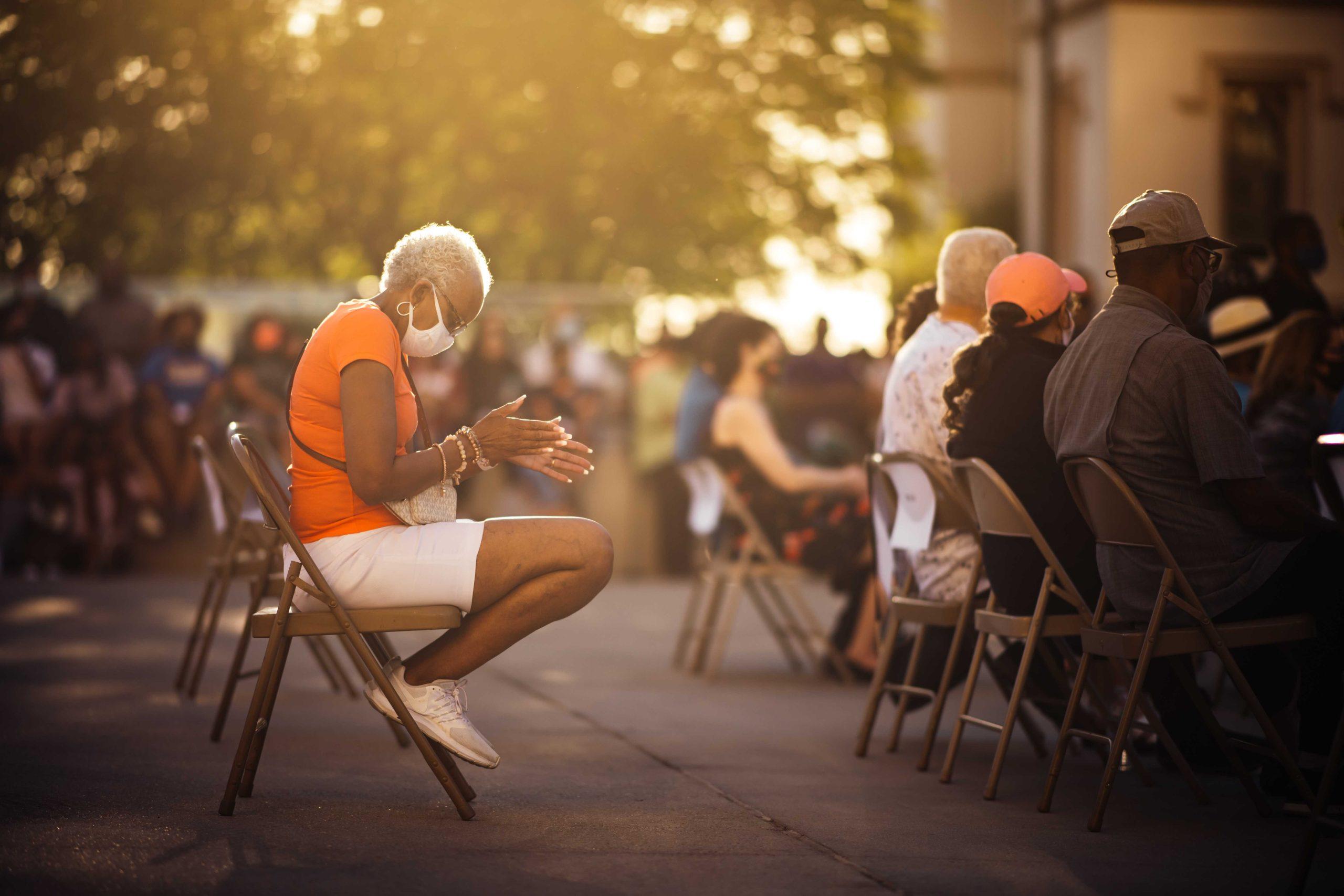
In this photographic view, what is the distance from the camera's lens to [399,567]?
489 cm

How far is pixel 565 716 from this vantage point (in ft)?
22.9

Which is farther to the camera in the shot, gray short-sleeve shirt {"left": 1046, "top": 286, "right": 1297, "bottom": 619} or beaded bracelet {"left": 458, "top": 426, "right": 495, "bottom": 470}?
beaded bracelet {"left": 458, "top": 426, "right": 495, "bottom": 470}

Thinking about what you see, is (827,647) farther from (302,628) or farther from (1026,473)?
(302,628)

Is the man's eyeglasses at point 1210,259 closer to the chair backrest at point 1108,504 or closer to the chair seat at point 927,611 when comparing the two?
the chair backrest at point 1108,504

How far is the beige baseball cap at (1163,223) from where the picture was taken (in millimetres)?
5051

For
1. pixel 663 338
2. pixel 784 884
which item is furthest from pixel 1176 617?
pixel 663 338

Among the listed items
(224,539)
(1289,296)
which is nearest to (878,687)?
(224,539)

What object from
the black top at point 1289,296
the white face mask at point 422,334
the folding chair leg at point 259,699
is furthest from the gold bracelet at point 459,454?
the black top at point 1289,296

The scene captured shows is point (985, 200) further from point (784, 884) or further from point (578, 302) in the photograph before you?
point (784, 884)

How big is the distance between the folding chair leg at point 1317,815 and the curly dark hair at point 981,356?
5.98ft

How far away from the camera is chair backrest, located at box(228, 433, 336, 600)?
4.76m

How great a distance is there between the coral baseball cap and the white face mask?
183cm

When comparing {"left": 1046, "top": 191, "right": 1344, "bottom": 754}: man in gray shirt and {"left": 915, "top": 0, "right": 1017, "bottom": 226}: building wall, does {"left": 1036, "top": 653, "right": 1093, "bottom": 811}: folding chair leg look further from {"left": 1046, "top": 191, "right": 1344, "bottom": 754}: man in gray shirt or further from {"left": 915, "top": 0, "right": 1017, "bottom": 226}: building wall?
{"left": 915, "top": 0, "right": 1017, "bottom": 226}: building wall

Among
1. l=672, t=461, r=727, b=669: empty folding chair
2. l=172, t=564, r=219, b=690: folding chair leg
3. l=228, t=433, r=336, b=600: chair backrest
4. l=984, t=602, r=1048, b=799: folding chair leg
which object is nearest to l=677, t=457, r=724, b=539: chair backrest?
l=672, t=461, r=727, b=669: empty folding chair
